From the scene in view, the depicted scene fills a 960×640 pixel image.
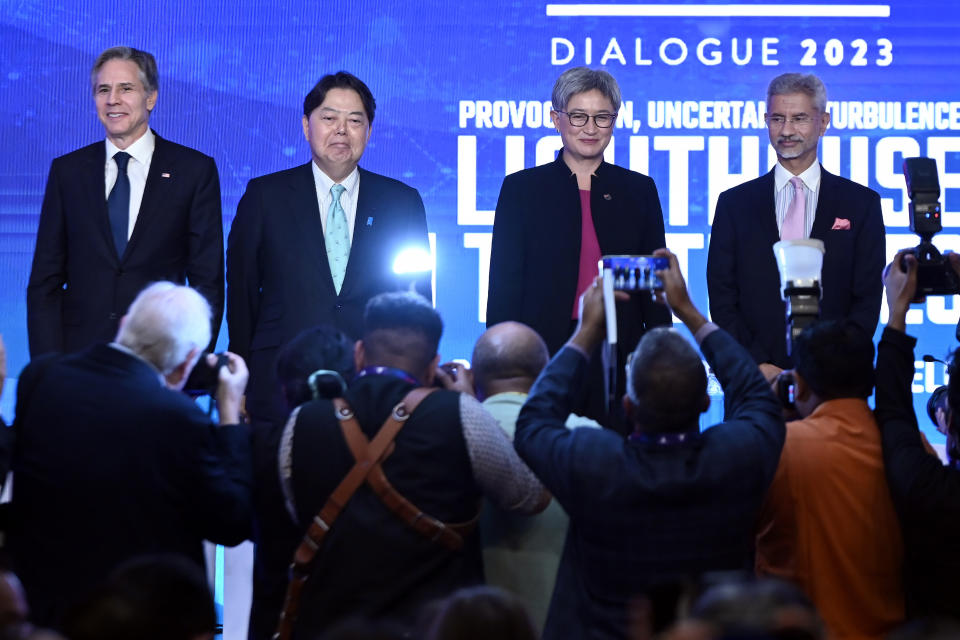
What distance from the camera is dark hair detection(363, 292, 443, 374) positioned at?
3.38 meters

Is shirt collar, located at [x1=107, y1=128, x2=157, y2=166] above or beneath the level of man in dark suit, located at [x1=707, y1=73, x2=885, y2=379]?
above

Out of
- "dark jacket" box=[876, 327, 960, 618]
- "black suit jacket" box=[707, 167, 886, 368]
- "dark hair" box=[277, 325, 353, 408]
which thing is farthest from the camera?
"black suit jacket" box=[707, 167, 886, 368]

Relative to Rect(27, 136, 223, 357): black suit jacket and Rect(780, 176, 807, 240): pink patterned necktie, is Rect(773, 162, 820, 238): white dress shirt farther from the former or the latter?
Rect(27, 136, 223, 357): black suit jacket

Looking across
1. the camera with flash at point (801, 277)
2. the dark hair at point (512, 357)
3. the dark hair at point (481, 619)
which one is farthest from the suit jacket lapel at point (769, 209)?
the dark hair at point (481, 619)

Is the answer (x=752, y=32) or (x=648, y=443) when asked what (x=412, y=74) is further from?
(x=648, y=443)

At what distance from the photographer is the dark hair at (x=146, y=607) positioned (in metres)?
2.17

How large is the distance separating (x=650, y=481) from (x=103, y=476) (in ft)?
4.12

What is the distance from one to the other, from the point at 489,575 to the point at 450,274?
2.82 metres

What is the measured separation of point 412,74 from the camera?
6.31m

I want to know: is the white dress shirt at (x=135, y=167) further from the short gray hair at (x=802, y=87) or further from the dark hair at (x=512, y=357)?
the short gray hair at (x=802, y=87)

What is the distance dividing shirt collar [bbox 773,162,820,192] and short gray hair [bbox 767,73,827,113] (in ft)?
0.69

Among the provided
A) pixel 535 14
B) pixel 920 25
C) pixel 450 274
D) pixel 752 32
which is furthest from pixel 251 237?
pixel 920 25

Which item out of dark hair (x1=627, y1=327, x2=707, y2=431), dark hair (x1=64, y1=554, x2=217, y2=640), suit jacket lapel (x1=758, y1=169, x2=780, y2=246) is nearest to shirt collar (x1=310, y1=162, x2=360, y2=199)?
suit jacket lapel (x1=758, y1=169, x2=780, y2=246)

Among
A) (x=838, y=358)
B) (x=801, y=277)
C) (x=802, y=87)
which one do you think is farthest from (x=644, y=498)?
(x=802, y=87)
